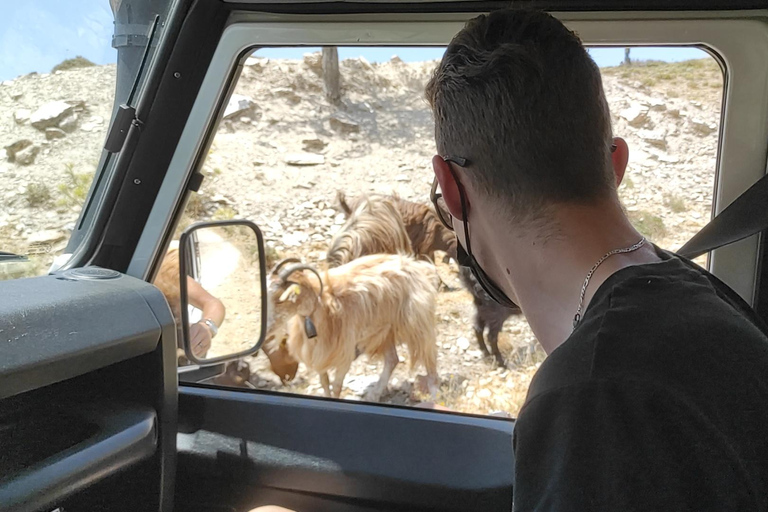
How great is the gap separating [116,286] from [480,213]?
1.10 meters

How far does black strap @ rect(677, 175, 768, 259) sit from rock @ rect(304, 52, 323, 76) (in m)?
1.35

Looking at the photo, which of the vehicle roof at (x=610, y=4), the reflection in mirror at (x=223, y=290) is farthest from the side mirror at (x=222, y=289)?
the vehicle roof at (x=610, y=4)

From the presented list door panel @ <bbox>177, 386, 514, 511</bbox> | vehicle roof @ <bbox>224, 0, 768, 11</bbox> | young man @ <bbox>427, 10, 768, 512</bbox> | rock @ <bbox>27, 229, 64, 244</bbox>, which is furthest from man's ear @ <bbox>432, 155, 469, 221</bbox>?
rock @ <bbox>27, 229, 64, 244</bbox>

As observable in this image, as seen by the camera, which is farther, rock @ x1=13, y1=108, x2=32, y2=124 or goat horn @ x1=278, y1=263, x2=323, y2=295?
goat horn @ x1=278, y1=263, x2=323, y2=295

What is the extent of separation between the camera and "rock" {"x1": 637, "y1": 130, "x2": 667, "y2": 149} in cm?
216

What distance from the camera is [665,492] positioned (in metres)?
0.82

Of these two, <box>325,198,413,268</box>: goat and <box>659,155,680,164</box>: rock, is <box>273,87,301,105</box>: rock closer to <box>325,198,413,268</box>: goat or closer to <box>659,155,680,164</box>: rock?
<box>325,198,413,268</box>: goat

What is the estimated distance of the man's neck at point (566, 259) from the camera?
109cm

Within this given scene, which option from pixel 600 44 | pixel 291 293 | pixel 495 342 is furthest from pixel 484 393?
pixel 600 44

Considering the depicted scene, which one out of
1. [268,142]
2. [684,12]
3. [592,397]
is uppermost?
[684,12]

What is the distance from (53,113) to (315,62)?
855 millimetres

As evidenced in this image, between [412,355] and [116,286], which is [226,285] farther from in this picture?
[412,355]

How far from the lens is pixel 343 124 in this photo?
2492mm

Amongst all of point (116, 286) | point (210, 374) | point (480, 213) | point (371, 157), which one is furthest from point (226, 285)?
point (480, 213)
